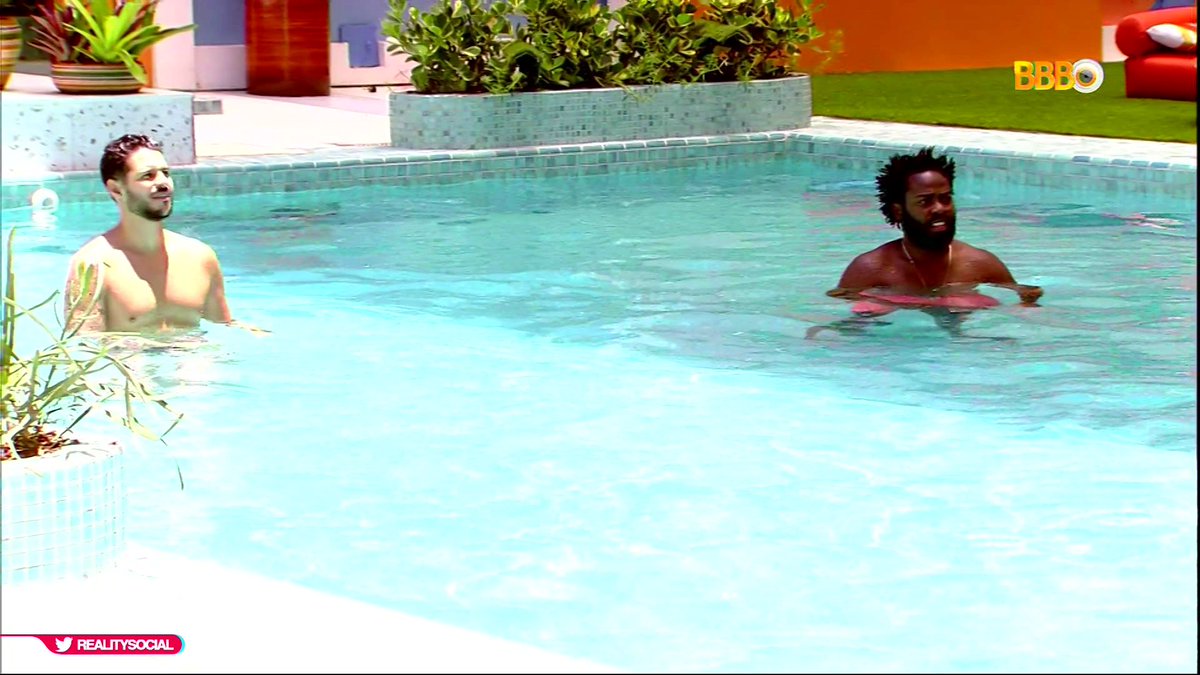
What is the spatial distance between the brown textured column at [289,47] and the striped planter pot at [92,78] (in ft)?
16.6

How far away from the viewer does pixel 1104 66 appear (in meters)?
19.5

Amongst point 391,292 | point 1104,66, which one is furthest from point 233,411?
point 1104,66

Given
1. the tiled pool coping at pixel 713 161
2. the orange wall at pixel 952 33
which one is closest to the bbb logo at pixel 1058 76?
the orange wall at pixel 952 33

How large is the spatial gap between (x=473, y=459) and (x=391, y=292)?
3.10 metres

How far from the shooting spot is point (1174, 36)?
15.1 metres

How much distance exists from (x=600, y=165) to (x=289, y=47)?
14.9 feet

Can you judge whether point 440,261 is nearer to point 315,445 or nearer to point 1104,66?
point 315,445

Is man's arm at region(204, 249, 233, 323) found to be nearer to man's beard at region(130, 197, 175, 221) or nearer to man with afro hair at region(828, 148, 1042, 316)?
man's beard at region(130, 197, 175, 221)

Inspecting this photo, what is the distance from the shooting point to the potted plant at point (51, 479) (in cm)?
373

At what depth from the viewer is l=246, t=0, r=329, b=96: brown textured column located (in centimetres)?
1605

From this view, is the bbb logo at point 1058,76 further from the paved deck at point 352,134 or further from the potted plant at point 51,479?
the potted plant at point 51,479

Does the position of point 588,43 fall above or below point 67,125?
above

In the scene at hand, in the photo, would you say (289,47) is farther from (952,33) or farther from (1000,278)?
(1000,278)

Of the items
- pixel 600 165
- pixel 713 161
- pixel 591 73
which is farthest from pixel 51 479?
pixel 713 161
